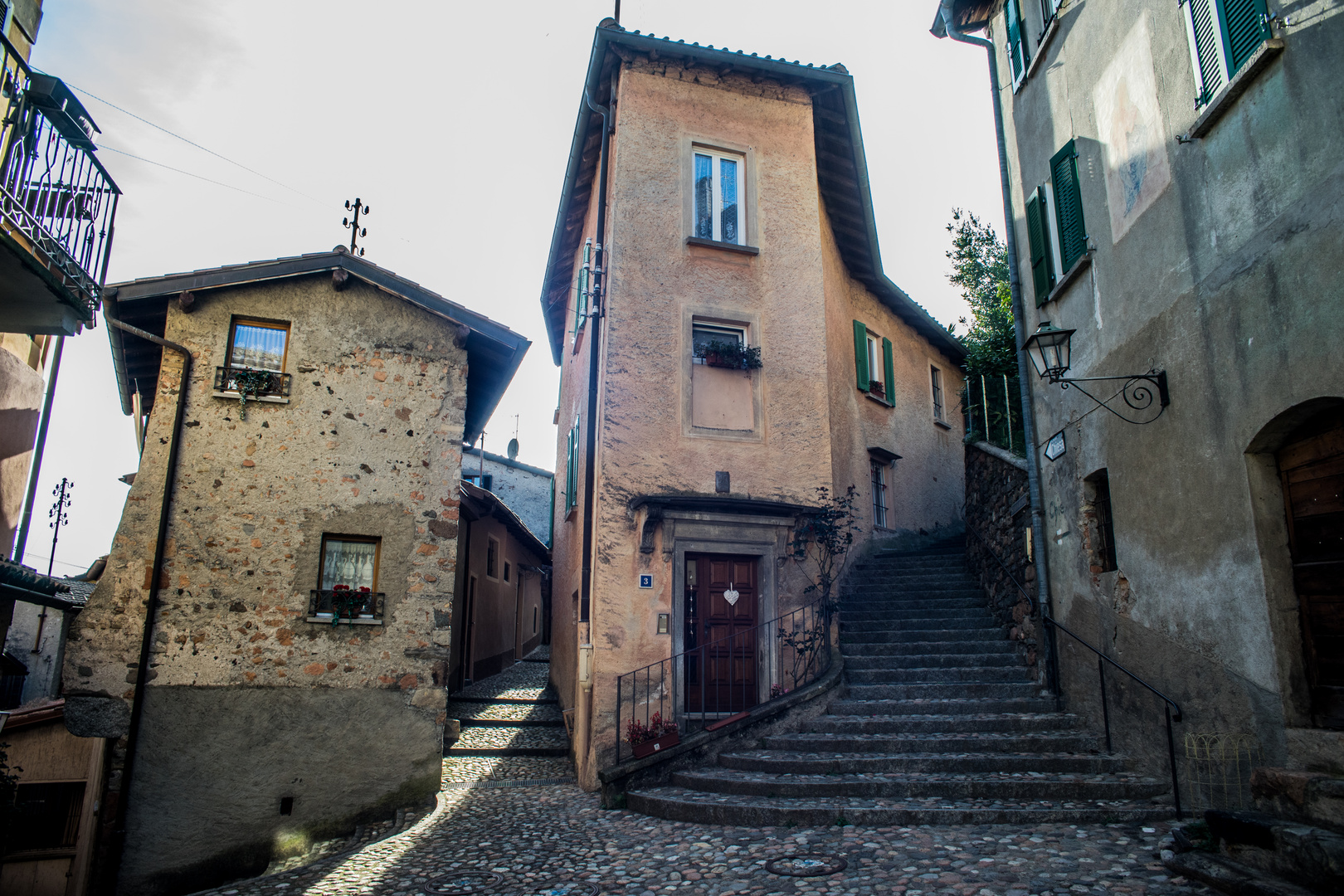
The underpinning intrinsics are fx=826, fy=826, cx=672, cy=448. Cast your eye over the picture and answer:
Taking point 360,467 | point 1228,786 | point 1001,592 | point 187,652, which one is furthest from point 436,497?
point 1228,786

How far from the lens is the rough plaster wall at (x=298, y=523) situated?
8477mm

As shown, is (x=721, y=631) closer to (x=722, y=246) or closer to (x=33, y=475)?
(x=722, y=246)

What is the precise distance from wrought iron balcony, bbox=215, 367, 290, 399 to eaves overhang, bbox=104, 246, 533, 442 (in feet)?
3.25

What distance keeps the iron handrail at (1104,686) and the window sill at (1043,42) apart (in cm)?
568

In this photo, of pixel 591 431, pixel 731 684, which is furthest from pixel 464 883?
pixel 591 431

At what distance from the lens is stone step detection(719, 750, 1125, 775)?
7289mm

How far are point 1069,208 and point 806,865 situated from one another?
6.66 m

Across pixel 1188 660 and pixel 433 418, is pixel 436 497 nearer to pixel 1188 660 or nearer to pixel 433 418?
pixel 433 418

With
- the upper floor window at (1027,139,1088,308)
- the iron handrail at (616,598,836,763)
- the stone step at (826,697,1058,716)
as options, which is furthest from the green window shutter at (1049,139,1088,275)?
the iron handrail at (616,598,836,763)

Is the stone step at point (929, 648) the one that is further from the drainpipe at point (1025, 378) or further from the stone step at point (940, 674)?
the drainpipe at point (1025, 378)

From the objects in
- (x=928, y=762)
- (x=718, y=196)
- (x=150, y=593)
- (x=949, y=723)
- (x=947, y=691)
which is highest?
(x=718, y=196)

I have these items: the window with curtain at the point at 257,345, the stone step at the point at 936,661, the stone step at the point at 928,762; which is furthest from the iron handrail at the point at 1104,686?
the window with curtain at the point at 257,345

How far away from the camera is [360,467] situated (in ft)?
30.5

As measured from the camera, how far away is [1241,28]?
5543mm
